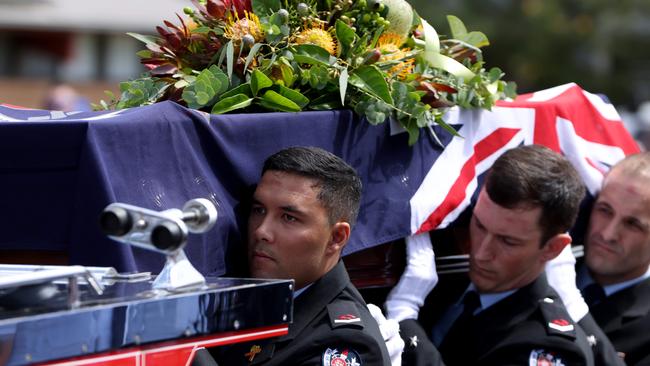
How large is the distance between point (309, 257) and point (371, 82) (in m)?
0.64

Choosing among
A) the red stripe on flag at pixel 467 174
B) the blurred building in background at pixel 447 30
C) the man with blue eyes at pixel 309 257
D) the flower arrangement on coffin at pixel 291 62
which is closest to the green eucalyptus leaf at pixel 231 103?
the flower arrangement on coffin at pixel 291 62

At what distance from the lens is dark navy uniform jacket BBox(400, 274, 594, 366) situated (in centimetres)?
370

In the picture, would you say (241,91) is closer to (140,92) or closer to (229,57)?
(229,57)

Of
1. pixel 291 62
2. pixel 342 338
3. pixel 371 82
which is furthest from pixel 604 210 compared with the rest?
pixel 342 338

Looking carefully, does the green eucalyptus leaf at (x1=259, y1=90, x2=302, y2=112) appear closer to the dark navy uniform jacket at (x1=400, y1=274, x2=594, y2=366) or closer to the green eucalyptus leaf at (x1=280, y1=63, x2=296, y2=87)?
the green eucalyptus leaf at (x1=280, y1=63, x2=296, y2=87)

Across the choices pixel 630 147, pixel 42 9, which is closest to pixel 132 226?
pixel 630 147

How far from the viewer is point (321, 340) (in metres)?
3.00

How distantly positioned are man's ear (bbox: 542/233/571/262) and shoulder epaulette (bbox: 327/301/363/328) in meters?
1.03

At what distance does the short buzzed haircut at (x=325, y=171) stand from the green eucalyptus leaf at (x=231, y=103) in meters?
0.19

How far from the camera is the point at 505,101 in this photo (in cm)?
420

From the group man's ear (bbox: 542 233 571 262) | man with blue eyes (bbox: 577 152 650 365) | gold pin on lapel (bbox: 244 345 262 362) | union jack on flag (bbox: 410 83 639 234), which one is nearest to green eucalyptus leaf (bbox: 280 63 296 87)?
union jack on flag (bbox: 410 83 639 234)

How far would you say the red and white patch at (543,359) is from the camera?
3693 mm

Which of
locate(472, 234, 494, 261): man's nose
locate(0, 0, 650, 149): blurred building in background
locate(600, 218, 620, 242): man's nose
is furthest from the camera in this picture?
locate(0, 0, 650, 149): blurred building in background

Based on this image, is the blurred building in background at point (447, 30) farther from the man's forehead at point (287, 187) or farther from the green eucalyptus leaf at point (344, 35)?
the man's forehead at point (287, 187)
